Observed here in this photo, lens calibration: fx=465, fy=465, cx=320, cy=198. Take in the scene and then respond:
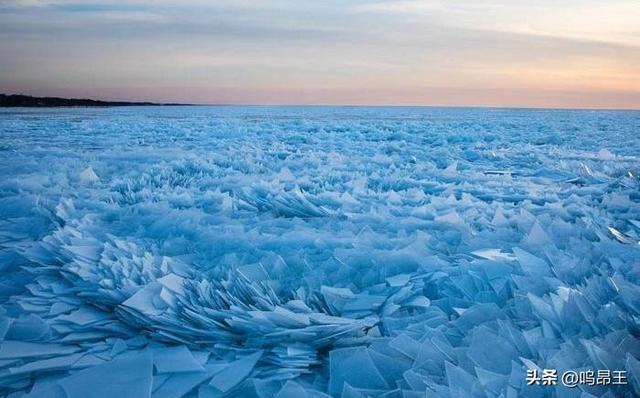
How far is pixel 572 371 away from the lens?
4.01 feet

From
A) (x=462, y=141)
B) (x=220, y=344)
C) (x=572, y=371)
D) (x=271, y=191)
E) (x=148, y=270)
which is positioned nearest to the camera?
(x=572, y=371)

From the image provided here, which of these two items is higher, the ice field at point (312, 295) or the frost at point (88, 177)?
the frost at point (88, 177)

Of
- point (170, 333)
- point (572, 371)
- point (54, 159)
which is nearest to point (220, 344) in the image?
point (170, 333)

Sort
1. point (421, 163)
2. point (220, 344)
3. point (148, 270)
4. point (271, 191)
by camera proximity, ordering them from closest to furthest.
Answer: point (220, 344)
point (148, 270)
point (271, 191)
point (421, 163)

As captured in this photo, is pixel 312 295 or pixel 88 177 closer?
pixel 312 295

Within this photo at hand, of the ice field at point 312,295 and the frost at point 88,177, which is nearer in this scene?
the ice field at point 312,295

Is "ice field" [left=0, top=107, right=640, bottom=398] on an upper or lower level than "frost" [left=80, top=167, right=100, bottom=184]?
lower

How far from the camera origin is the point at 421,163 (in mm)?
5973

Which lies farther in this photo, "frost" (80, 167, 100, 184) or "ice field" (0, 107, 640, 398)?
"frost" (80, 167, 100, 184)

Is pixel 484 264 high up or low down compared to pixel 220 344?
up

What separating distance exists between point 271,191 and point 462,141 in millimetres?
7084

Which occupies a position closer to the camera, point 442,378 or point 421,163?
point 442,378

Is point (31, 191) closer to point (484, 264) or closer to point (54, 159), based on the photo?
point (54, 159)

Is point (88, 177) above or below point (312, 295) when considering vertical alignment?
above
